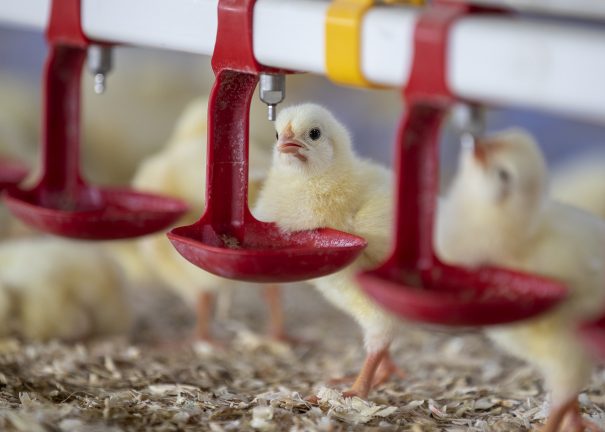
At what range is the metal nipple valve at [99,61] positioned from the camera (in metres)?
1.95

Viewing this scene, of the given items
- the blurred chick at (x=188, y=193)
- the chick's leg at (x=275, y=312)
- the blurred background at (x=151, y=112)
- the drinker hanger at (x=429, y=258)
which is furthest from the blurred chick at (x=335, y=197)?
the blurred background at (x=151, y=112)

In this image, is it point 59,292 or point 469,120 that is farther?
point 59,292

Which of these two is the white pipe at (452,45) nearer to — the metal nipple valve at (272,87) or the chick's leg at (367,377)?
the metal nipple valve at (272,87)

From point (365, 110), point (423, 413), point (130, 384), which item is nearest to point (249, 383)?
point (130, 384)

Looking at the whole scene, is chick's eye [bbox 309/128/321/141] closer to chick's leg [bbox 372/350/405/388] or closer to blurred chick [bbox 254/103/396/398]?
blurred chick [bbox 254/103/396/398]

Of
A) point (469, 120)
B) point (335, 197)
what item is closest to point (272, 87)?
point (335, 197)

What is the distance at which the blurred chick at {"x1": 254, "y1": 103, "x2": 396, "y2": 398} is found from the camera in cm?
173

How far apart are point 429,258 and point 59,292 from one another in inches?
56.5

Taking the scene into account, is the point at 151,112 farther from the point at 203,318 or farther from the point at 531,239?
the point at 531,239

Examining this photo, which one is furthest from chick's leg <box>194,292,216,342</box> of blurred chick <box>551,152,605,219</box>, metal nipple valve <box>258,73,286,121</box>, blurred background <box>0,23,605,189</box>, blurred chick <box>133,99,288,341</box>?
metal nipple valve <box>258,73,286,121</box>

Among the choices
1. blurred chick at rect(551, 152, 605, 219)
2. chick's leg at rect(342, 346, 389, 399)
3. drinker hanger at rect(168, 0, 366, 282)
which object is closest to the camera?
drinker hanger at rect(168, 0, 366, 282)

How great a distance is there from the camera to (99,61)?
1.95 metres

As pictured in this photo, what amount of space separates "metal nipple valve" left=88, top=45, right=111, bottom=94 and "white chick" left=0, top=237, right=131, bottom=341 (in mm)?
778

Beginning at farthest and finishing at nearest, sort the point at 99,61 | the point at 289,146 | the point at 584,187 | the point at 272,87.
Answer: the point at 584,187
the point at 99,61
the point at 289,146
the point at 272,87
